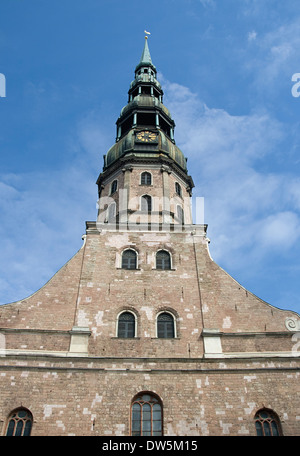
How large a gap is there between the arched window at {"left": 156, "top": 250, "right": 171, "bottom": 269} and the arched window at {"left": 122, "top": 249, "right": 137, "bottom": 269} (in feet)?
3.29

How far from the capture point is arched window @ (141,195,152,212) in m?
21.6

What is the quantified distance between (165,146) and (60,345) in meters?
13.3

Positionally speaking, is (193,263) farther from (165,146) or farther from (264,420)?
(165,146)

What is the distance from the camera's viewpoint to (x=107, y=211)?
893 inches

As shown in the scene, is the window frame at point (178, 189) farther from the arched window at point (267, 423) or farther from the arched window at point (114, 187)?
the arched window at point (267, 423)

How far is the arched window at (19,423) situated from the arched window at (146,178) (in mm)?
12593

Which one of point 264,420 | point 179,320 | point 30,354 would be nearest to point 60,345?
point 30,354

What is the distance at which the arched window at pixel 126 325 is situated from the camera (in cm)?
1636

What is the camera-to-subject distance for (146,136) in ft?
82.1

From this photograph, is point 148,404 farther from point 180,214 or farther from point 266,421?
point 180,214

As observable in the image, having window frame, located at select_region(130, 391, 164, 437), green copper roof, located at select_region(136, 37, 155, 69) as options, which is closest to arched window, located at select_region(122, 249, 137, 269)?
window frame, located at select_region(130, 391, 164, 437)

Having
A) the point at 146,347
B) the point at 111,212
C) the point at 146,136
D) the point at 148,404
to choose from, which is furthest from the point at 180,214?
the point at 148,404

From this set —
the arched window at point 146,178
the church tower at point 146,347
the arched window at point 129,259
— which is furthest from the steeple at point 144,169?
the arched window at point 129,259
